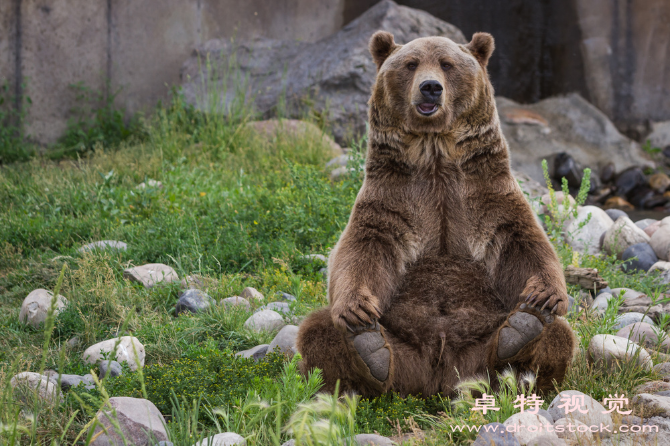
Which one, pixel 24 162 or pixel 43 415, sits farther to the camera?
pixel 24 162

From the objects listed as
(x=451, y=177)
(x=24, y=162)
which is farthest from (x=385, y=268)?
(x=24, y=162)

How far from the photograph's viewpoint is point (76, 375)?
2.94 meters

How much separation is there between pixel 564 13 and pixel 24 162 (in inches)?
403

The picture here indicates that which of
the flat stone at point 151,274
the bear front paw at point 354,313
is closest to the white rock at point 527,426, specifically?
the bear front paw at point 354,313

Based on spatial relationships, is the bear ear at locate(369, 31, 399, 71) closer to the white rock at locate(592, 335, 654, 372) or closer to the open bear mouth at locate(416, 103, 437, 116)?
the open bear mouth at locate(416, 103, 437, 116)

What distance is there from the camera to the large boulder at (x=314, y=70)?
880 cm

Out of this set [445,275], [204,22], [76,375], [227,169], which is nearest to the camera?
[445,275]

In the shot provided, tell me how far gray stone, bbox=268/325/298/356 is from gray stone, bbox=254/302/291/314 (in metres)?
0.48

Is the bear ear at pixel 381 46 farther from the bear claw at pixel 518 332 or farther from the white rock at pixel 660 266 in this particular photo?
the white rock at pixel 660 266

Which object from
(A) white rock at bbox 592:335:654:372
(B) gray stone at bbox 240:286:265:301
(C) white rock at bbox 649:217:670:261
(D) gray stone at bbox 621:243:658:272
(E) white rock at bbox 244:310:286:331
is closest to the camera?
(A) white rock at bbox 592:335:654:372

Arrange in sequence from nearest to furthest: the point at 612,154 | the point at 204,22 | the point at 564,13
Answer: the point at 204,22
the point at 612,154
the point at 564,13

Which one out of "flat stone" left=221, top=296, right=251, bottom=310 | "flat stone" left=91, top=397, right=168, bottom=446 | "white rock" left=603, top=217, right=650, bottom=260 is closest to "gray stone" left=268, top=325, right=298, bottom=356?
"flat stone" left=221, top=296, right=251, bottom=310

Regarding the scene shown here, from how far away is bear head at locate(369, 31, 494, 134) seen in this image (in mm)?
2764

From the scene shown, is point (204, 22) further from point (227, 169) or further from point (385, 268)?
point (385, 268)
